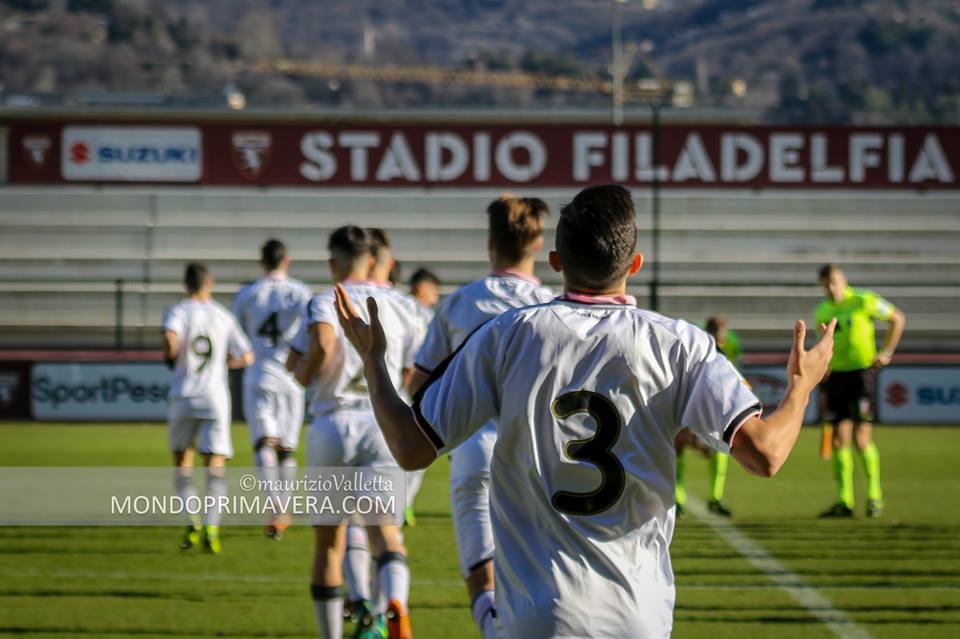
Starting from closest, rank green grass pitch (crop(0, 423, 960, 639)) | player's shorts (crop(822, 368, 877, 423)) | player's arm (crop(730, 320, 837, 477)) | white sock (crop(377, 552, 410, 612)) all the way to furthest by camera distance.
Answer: player's arm (crop(730, 320, 837, 477)) → white sock (crop(377, 552, 410, 612)) → green grass pitch (crop(0, 423, 960, 639)) → player's shorts (crop(822, 368, 877, 423))

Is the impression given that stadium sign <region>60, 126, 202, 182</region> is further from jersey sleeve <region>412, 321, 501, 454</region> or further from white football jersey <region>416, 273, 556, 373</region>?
jersey sleeve <region>412, 321, 501, 454</region>

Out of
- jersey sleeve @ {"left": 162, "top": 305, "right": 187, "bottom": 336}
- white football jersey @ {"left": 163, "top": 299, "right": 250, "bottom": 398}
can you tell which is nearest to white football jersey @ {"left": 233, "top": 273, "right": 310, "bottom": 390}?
white football jersey @ {"left": 163, "top": 299, "right": 250, "bottom": 398}

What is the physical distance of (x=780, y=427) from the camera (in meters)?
3.49

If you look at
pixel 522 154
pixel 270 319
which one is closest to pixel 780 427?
pixel 270 319

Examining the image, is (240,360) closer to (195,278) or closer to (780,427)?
(195,278)

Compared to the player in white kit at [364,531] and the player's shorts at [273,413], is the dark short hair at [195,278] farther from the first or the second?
the player in white kit at [364,531]

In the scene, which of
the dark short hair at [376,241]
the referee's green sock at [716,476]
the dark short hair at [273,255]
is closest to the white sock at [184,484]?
the dark short hair at [273,255]

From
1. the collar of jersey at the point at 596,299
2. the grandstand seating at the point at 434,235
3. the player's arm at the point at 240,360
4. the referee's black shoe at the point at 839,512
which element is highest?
the grandstand seating at the point at 434,235

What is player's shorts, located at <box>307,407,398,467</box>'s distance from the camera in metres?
6.64

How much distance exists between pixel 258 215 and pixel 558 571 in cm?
3571

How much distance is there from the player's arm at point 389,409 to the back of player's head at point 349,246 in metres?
2.94

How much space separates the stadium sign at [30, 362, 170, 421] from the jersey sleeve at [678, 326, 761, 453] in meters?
18.9

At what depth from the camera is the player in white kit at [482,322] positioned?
20.1 feet

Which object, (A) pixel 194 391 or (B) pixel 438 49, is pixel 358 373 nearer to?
(A) pixel 194 391
